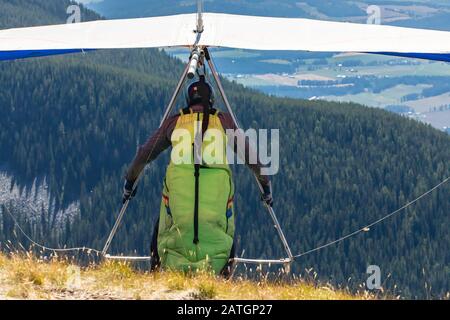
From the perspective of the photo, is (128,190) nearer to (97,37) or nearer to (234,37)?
(97,37)

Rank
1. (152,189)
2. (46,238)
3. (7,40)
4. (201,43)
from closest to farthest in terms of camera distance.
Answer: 1. (201,43)
2. (7,40)
3. (152,189)
4. (46,238)

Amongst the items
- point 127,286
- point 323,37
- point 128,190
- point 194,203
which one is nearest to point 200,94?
point 194,203

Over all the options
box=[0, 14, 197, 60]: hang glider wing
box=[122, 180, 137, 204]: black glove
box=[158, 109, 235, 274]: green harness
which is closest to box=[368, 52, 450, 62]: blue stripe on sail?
box=[158, 109, 235, 274]: green harness

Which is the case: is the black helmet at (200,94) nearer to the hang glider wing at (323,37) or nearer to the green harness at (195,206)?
the green harness at (195,206)

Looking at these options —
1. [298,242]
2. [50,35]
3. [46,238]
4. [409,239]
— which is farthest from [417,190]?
[50,35]

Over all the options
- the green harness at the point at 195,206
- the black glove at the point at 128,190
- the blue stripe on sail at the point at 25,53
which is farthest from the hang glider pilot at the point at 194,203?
the blue stripe on sail at the point at 25,53

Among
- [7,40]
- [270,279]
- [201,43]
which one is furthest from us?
[7,40]
